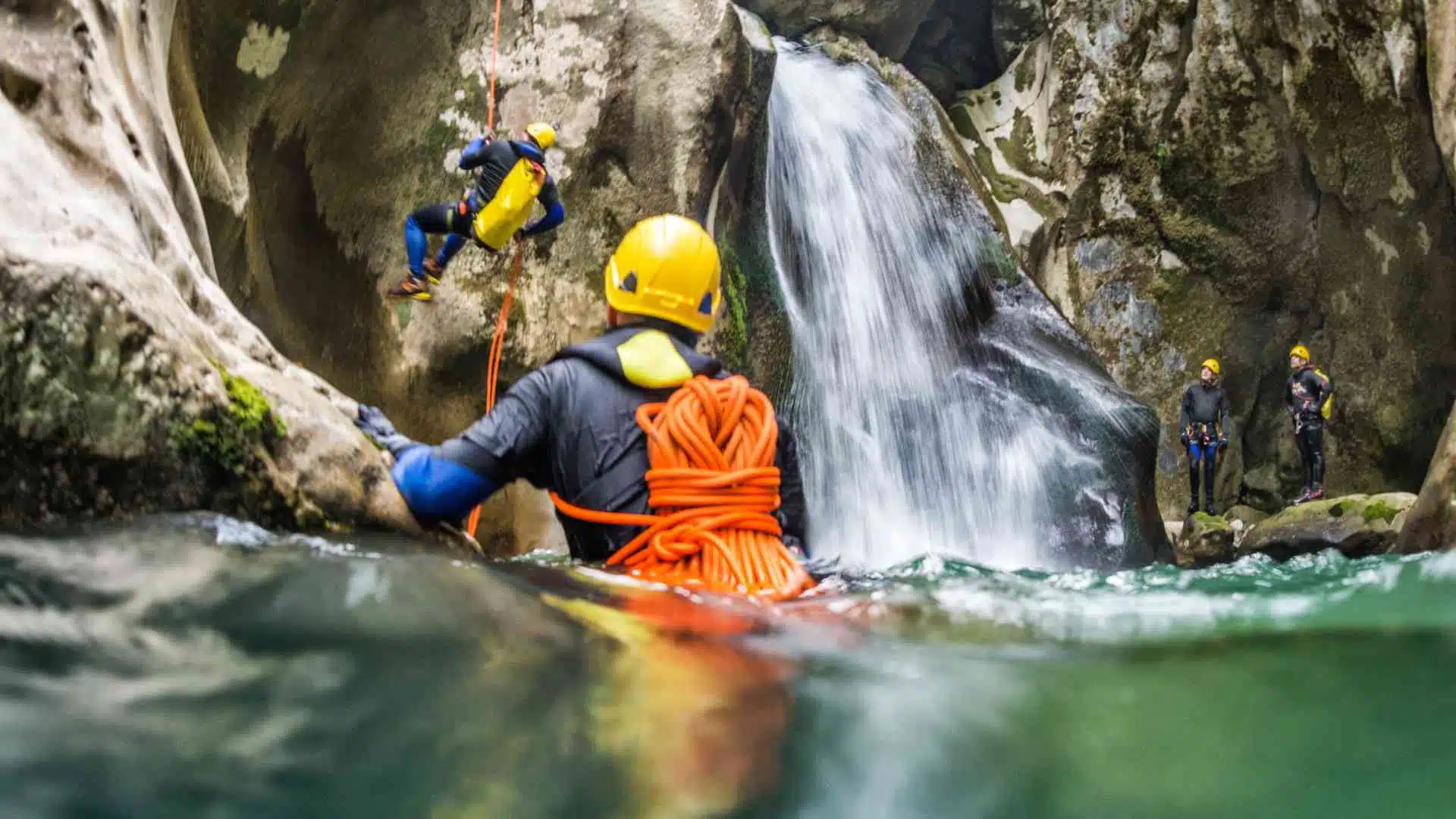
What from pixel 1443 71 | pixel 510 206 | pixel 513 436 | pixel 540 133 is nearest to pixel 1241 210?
pixel 1443 71

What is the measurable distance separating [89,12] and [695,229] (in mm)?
1988

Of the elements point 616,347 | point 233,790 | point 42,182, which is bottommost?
point 233,790

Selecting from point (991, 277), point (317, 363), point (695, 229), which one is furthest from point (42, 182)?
point (991, 277)

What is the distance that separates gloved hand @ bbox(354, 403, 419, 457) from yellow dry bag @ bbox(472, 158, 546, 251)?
2.86 metres

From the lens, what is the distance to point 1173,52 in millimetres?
15500

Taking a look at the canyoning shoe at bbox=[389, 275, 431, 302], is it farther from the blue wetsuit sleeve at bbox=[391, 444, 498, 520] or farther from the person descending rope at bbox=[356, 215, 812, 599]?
the blue wetsuit sleeve at bbox=[391, 444, 498, 520]

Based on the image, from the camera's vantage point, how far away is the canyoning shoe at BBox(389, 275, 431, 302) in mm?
6953

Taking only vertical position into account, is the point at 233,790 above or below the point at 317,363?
below

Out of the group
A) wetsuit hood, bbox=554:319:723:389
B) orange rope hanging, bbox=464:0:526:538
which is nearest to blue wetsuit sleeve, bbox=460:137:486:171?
orange rope hanging, bbox=464:0:526:538

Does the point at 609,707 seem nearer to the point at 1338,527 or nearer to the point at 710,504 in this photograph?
the point at 710,504

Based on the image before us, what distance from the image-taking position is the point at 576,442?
134 inches

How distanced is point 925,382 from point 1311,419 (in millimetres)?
5434

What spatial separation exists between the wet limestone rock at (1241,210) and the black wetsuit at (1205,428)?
185cm

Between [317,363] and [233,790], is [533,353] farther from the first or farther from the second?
[233,790]
